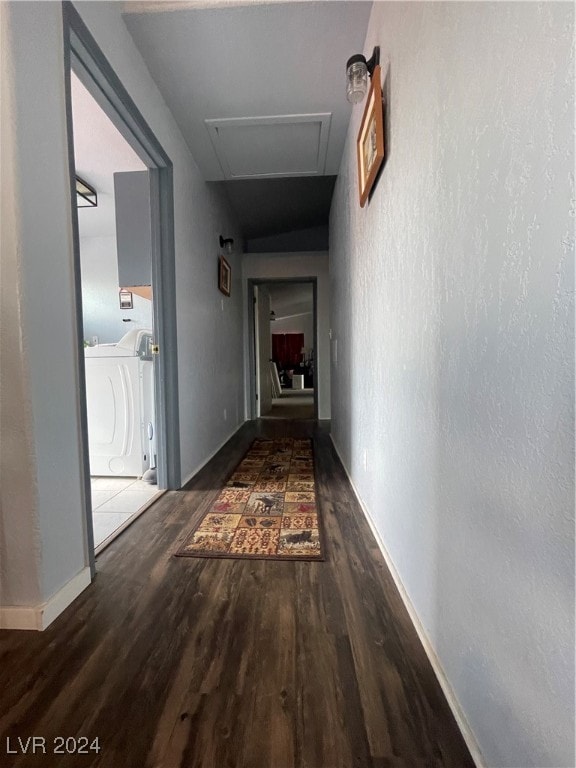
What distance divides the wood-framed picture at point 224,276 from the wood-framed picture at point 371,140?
1959 mm

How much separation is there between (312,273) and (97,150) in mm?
2880

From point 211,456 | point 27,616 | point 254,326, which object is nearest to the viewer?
point 27,616

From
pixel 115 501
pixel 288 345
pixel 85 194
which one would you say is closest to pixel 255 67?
pixel 85 194

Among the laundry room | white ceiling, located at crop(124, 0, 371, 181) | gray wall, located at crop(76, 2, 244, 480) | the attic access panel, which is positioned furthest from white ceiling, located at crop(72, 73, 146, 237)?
the attic access panel

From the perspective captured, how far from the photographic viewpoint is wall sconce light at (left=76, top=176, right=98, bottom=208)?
3.26 metres

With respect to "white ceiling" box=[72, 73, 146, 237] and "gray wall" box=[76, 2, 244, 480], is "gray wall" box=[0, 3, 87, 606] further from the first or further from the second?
"white ceiling" box=[72, 73, 146, 237]

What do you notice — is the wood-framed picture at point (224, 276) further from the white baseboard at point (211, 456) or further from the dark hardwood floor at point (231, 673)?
the dark hardwood floor at point (231, 673)

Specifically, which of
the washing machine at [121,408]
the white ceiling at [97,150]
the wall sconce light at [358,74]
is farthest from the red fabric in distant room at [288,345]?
the wall sconce light at [358,74]

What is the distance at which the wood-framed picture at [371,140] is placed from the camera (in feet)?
4.51

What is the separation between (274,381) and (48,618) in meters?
7.05

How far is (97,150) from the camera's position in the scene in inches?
107

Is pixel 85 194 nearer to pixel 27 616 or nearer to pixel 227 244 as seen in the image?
pixel 227 244

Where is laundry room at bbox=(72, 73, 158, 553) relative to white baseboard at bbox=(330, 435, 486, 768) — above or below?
above

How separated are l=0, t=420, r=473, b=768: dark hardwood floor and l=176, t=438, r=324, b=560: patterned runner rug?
0.09 m
